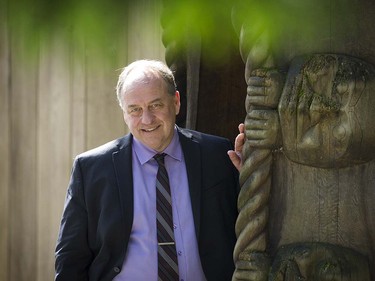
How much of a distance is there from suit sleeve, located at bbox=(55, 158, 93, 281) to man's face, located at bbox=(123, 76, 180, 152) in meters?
0.29

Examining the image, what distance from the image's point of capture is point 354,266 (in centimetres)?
228

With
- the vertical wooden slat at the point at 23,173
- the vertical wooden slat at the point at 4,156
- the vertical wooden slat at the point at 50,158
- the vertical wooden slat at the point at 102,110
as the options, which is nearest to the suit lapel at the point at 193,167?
the vertical wooden slat at the point at 102,110

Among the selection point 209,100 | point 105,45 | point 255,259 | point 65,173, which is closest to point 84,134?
point 65,173

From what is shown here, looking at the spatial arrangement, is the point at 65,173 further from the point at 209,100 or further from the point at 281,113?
the point at 281,113

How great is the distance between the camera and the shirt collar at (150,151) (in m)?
2.91

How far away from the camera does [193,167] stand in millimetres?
2906

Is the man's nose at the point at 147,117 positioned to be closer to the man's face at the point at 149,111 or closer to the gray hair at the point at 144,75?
the man's face at the point at 149,111

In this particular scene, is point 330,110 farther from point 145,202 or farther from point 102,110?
point 102,110

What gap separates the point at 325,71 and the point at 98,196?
102 cm

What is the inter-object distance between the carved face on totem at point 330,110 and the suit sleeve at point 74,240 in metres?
0.91

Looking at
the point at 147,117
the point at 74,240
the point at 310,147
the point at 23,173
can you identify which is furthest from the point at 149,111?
the point at 23,173

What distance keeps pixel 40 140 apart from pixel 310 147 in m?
2.46

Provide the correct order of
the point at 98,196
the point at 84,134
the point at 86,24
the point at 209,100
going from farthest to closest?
the point at 84,134 < the point at 209,100 < the point at 98,196 < the point at 86,24

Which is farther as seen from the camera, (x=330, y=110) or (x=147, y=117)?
(x=147, y=117)
